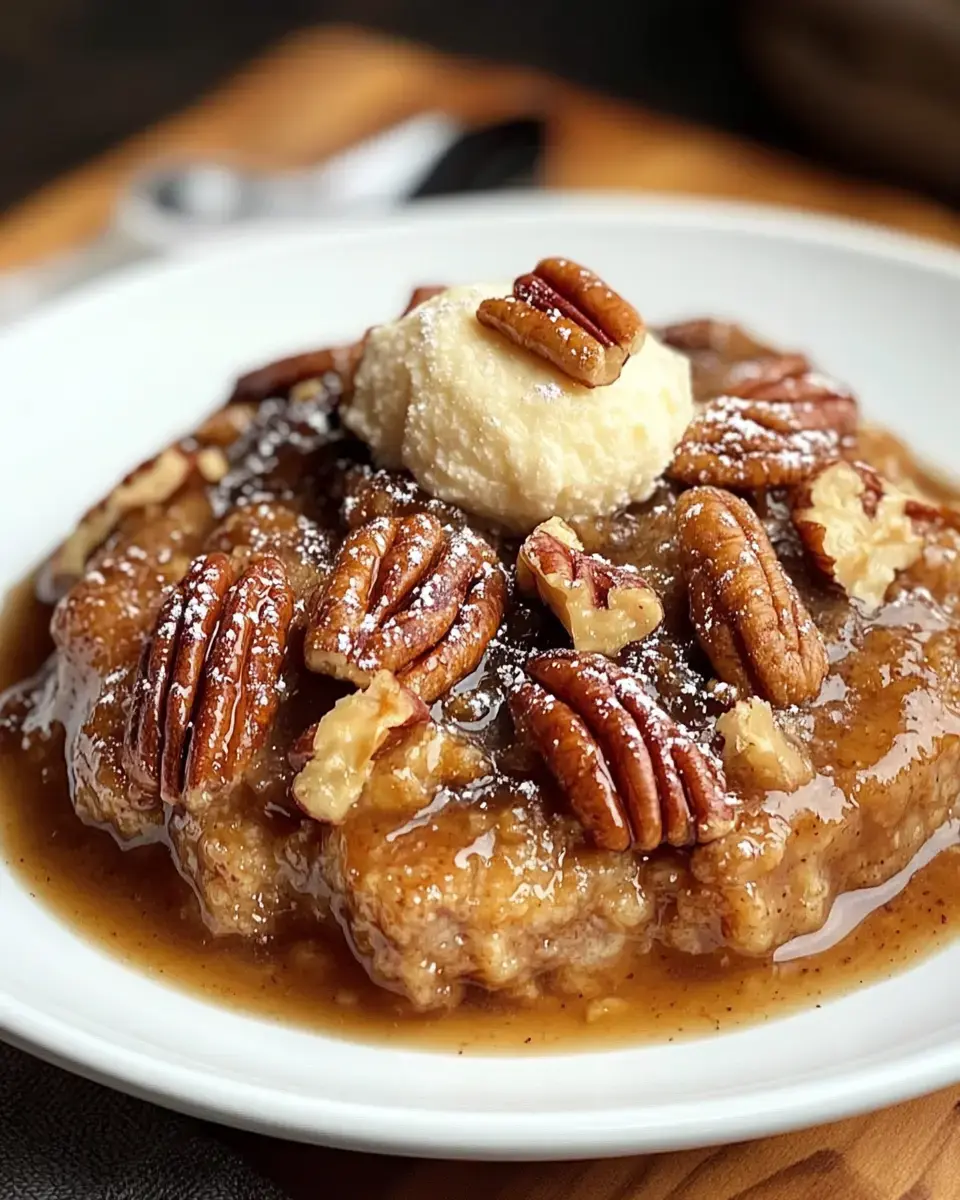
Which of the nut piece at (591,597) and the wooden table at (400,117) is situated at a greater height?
the wooden table at (400,117)

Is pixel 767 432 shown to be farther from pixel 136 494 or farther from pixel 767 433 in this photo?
pixel 136 494

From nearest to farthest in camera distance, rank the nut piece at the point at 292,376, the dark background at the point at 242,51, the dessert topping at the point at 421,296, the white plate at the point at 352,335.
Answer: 1. the white plate at the point at 352,335
2. the dessert topping at the point at 421,296
3. the nut piece at the point at 292,376
4. the dark background at the point at 242,51

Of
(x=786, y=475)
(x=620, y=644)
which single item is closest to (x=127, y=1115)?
(x=620, y=644)

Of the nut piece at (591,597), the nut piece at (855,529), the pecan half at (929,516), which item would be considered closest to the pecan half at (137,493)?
the nut piece at (591,597)

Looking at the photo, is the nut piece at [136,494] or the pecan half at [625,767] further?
the nut piece at [136,494]

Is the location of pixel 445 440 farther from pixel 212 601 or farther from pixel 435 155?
pixel 435 155

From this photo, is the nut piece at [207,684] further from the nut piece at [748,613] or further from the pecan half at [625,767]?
the nut piece at [748,613]

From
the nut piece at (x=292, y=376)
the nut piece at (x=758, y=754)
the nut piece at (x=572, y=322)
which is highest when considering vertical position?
the nut piece at (x=572, y=322)

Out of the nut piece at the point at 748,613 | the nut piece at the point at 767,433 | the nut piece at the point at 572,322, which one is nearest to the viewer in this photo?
the nut piece at the point at 748,613

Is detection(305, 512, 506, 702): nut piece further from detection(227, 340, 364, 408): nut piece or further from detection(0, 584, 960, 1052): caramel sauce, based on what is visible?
detection(227, 340, 364, 408): nut piece
